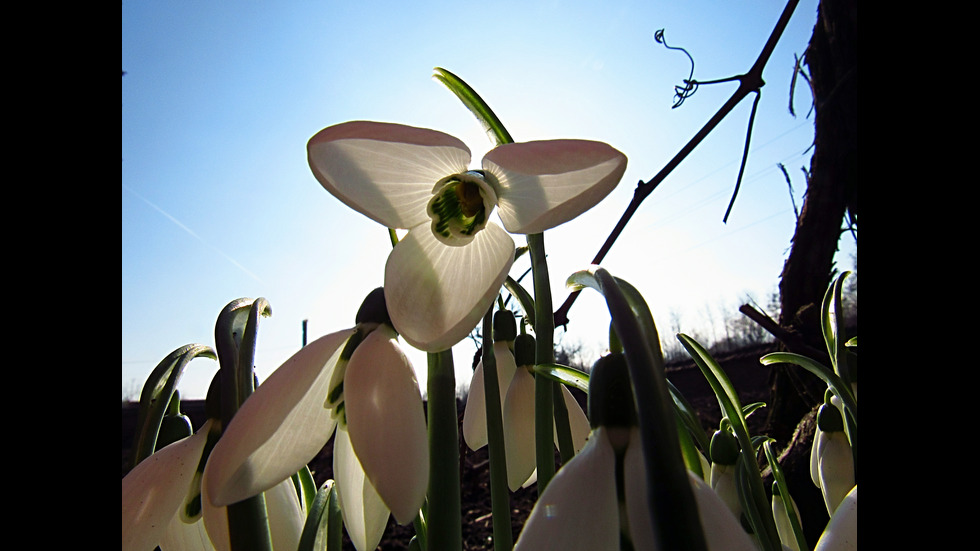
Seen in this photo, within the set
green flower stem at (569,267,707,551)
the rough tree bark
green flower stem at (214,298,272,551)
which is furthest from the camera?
the rough tree bark

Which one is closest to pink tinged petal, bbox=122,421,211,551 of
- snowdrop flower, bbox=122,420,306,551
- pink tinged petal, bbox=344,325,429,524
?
snowdrop flower, bbox=122,420,306,551

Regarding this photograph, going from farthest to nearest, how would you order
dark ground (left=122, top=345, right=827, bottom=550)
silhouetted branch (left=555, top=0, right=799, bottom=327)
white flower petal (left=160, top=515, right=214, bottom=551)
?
Result: dark ground (left=122, top=345, right=827, bottom=550), silhouetted branch (left=555, top=0, right=799, bottom=327), white flower petal (left=160, top=515, right=214, bottom=551)

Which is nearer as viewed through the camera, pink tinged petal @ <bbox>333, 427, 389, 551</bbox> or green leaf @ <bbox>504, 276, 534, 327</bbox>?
pink tinged petal @ <bbox>333, 427, 389, 551</bbox>

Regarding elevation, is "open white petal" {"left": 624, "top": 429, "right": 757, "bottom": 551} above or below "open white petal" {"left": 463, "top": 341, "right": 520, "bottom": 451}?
below

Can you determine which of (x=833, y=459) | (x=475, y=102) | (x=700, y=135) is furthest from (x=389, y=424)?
(x=700, y=135)

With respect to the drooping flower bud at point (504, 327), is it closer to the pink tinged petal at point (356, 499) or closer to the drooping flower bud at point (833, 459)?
the pink tinged petal at point (356, 499)

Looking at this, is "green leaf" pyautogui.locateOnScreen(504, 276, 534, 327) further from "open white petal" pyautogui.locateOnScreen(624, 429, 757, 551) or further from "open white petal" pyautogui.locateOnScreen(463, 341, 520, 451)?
"open white petal" pyautogui.locateOnScreen(624, 429, 757, 551)
